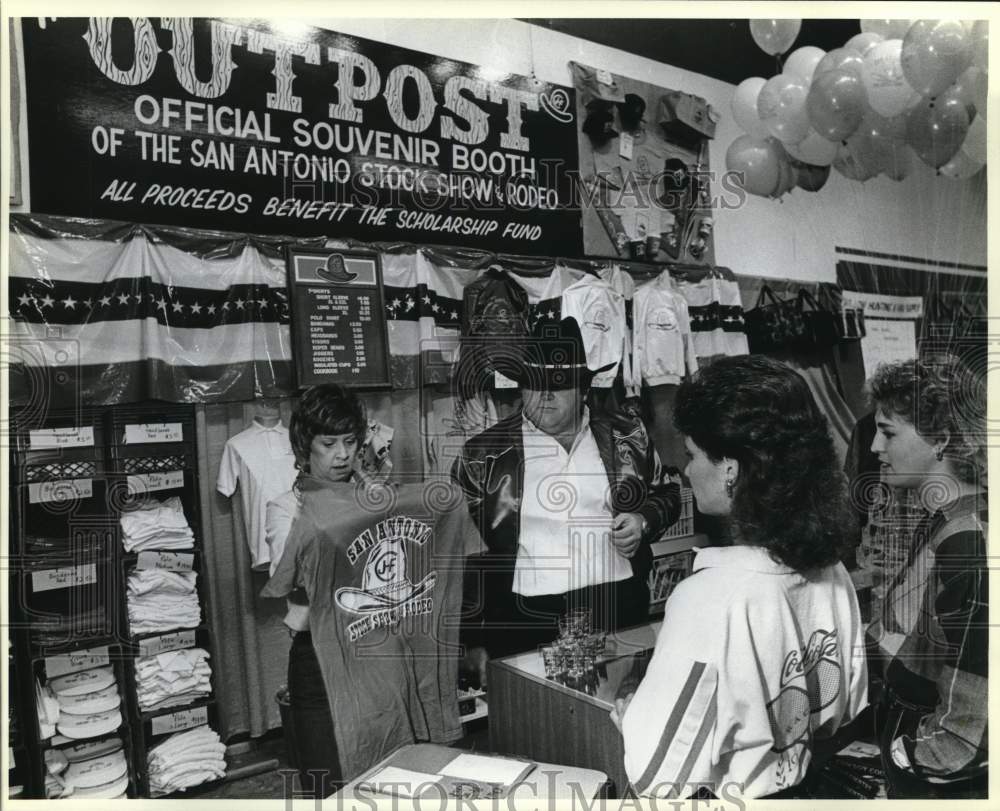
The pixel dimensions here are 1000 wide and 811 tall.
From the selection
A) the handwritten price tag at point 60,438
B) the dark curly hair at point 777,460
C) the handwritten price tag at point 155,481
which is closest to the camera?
the dark curly hair at point 777,460

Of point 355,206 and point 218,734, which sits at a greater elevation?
point 355,206

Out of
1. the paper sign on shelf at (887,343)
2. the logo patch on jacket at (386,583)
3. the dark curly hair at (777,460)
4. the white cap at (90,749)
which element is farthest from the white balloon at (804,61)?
the white cap at (90,749)

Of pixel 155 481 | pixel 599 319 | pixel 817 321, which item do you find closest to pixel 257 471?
pixel 155 481

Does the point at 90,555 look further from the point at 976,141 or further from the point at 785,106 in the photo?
the point at 976,141

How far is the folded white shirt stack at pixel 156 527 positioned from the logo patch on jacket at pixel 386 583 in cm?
48

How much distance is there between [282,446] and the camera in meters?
2.34

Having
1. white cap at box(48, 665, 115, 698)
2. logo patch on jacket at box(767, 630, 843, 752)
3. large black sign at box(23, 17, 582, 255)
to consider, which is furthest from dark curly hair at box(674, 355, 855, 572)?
white cap at box(48, 665, 115, 698)

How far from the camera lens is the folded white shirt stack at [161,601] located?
227cm

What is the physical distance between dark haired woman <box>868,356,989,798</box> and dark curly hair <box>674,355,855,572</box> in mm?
554

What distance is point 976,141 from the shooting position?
236 cm

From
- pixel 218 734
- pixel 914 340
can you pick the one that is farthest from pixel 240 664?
pixel 914 340

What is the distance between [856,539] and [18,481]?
7.84 ft

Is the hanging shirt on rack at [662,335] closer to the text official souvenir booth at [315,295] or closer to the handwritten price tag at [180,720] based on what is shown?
the text official souvenir booth at [315,295]

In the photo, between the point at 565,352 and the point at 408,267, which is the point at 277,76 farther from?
the point at 565,352
